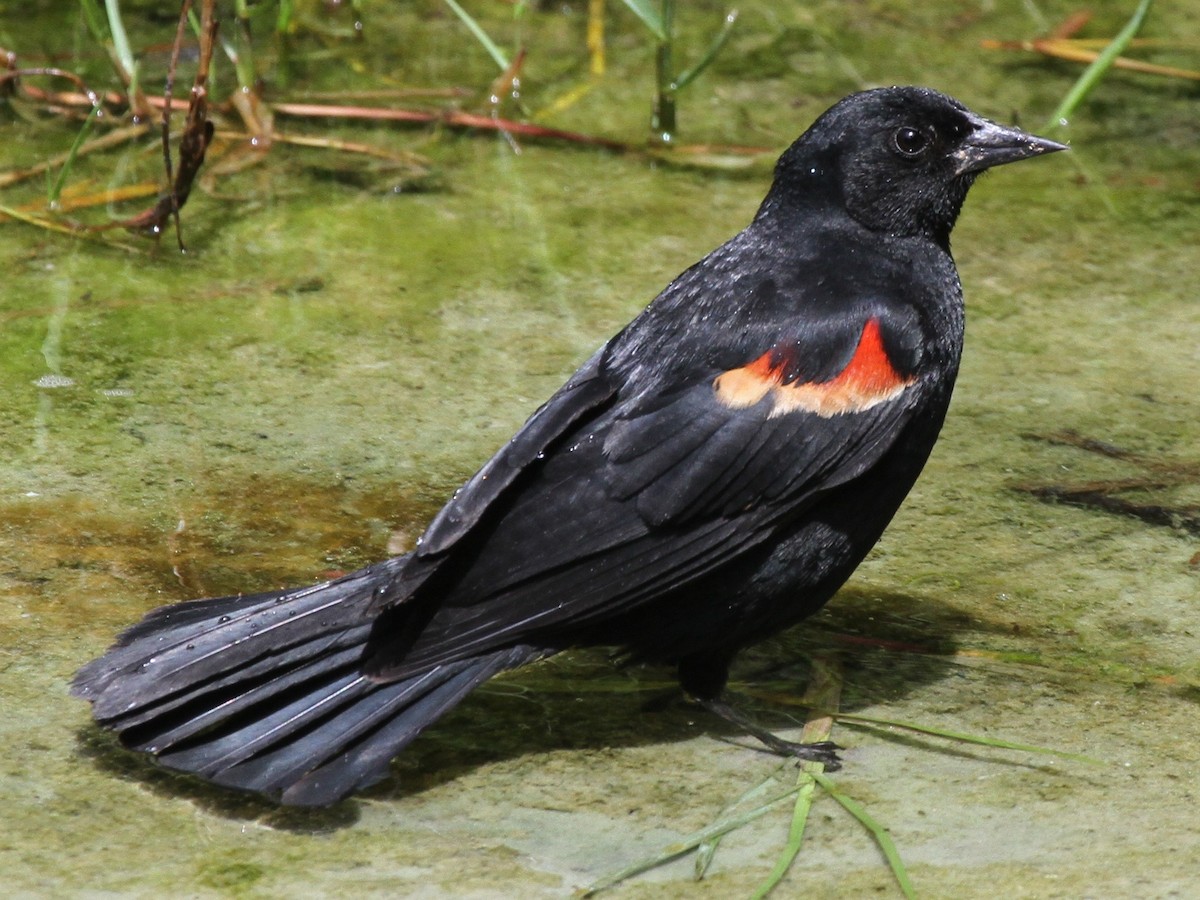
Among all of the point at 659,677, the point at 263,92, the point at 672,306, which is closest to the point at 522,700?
the point at 659,677

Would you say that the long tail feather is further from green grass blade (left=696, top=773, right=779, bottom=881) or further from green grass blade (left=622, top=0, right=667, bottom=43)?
green grass blade (left=622, top=0, right=667, bottom=43)

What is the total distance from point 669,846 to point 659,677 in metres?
0.72

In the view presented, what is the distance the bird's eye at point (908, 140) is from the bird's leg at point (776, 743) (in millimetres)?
1188

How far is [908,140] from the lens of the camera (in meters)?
3.52

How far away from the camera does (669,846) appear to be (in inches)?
105

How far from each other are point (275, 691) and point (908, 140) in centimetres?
170

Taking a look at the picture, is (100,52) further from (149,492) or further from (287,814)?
(287,814)

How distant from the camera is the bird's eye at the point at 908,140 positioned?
3508 mm

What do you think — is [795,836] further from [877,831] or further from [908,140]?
[908,140]

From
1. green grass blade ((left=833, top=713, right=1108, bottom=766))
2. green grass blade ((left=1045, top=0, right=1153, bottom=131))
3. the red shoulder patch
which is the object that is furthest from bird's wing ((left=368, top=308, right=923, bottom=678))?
green grass blade ((left=1045, top=0, right=1153, bottom=131))

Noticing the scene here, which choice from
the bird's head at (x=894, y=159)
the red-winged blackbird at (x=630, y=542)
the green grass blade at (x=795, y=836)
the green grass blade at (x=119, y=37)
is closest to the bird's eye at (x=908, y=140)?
the bird's head at (x=894, y=159)

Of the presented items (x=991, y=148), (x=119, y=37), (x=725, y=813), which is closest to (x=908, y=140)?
(x=991, y=148)

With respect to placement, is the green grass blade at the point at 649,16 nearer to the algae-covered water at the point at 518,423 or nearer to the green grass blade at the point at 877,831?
the algae-covered water at the point at 518,423

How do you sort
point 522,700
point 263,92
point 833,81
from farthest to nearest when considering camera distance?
point 833,81 < point 263,92 < point 522,700
